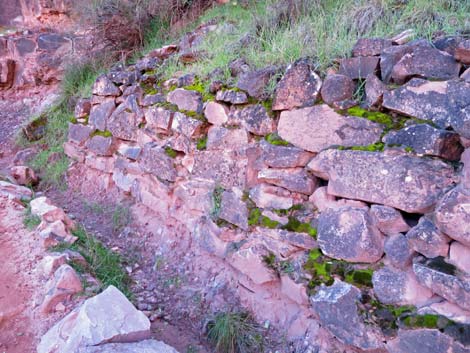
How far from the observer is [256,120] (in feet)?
8.71

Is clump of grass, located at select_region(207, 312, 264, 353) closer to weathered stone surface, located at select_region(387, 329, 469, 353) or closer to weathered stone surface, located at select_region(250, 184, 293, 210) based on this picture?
weathered stone surface, located at select_region(250, 184, 293, 210)

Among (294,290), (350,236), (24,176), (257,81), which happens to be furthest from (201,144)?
(24,176)

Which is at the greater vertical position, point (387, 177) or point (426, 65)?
point (426, 65)

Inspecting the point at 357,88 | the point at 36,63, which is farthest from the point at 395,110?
the point at 36,63

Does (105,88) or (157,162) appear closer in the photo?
(157,162)

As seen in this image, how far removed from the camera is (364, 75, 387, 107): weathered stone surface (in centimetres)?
209

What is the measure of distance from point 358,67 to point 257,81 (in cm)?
70

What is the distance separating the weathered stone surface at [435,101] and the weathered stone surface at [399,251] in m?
0.54

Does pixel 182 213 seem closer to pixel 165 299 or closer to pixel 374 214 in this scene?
pixel 165 299

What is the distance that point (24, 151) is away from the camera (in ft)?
17.5

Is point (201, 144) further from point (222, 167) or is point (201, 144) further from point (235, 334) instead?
point (235, 334)

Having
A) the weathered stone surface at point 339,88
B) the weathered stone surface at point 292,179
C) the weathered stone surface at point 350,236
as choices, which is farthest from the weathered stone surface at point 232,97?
the weathered stone surface at point 350,236

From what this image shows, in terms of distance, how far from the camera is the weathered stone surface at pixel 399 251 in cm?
189

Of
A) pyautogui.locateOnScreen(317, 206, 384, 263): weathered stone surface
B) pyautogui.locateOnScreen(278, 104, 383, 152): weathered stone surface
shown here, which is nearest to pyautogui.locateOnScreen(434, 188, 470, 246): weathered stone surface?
pyautogui.locateOnScreen(317, 206, 384, 263): weathered stone surface
